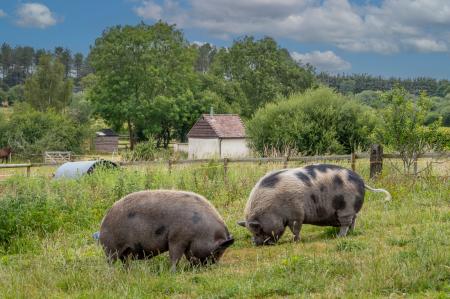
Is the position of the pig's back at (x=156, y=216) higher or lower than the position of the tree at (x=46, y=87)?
lower

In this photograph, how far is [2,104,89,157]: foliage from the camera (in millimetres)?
48406

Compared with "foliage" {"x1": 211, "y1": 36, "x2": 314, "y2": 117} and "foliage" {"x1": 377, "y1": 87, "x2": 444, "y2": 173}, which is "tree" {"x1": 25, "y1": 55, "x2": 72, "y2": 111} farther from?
"foliage" {"x1": 377, "y1": 87, "x2": 444, "y2": 173}

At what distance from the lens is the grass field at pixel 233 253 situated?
5.66 meters

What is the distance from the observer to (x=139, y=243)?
7.20m

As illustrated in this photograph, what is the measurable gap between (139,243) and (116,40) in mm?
55749

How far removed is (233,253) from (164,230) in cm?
152

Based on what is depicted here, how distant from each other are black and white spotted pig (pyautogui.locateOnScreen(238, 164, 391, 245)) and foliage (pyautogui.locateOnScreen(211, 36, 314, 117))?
58.2 metres

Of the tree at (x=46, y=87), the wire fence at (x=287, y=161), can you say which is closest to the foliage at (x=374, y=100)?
the wire fence at (x=287, y=161)

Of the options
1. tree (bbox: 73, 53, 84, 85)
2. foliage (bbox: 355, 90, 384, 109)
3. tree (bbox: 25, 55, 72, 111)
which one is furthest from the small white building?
tree (bbox: 73, 53, 84, 85)

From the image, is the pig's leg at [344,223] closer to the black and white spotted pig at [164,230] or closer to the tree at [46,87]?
the black and white spotted pig at [164,230]

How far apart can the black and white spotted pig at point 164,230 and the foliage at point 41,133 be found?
42750 mm

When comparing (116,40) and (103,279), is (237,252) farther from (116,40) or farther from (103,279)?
(116,40)

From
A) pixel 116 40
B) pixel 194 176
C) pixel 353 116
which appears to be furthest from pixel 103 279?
pixel 116 40

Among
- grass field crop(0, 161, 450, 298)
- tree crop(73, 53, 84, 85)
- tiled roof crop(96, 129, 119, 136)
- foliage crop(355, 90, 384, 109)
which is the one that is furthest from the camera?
tree crop(73, 53, 84, 85)
